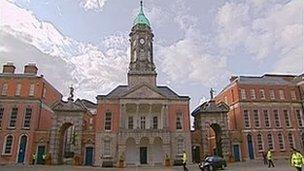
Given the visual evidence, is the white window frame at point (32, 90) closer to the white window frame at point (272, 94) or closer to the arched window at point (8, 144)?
the arched window at point (8, 144)

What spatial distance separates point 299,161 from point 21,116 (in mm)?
36288

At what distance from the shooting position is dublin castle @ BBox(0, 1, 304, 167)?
137 ft

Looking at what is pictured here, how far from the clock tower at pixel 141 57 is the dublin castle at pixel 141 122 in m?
0.16

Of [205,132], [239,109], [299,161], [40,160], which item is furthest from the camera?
[239,109]

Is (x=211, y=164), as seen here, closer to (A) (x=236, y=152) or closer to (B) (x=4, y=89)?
(A) (x=236, y=152)

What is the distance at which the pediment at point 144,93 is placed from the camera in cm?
4381

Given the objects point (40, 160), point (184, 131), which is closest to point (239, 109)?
point (184, 131)

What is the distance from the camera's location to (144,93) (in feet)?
144

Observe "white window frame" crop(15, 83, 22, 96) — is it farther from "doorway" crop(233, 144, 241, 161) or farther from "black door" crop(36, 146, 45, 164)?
"doorway" crop(233, 144, 241, 161)

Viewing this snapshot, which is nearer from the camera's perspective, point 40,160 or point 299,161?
point 299,161

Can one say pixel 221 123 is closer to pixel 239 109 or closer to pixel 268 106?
pixel 239 109

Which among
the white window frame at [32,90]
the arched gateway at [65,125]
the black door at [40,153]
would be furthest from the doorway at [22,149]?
the white window frame at [32,90]

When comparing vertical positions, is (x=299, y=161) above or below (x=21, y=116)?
below

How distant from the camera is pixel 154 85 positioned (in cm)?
4766
